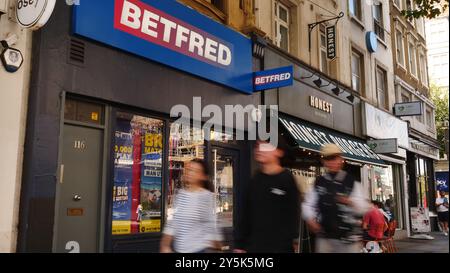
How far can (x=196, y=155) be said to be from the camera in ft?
31.4

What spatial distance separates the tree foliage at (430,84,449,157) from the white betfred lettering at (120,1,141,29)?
94.4 ft

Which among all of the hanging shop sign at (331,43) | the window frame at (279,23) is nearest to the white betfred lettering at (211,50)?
the window frame at (279,23)

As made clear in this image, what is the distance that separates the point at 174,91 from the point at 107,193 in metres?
2.47

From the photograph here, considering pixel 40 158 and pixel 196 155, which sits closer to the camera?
pixel 40 158

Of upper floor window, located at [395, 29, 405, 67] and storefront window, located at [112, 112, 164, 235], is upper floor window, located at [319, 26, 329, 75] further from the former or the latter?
upper floor window, located at [395, 29, 405, 67]

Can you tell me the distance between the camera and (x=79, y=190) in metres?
7.04

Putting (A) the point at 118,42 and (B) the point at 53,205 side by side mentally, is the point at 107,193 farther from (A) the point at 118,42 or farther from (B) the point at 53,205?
(A) the point at 118,42

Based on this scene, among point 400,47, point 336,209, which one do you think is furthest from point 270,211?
point 400,47

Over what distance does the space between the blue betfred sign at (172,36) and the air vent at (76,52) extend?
17 cm

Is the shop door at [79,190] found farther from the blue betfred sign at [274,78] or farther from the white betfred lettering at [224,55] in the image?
the blue betfred sign at [274,78]

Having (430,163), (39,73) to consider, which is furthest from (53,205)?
(430,163)

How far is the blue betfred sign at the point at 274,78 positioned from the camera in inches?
408

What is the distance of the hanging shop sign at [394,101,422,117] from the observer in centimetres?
1969

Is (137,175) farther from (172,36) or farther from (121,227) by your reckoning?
(172,36)
